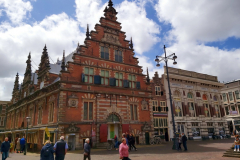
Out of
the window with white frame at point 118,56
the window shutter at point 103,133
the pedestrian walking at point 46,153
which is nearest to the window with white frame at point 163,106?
the window with white frame at point 118,56

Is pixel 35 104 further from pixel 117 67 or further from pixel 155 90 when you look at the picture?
pixel 155 90

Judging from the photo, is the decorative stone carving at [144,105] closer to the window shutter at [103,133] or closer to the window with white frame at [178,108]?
the window shutter at [103,133]

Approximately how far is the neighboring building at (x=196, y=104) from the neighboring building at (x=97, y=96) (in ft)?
33.7

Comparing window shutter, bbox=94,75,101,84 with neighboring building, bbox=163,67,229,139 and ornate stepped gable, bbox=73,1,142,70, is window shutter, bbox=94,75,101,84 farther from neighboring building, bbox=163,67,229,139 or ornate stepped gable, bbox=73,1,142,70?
neighboring building, bbox=163,67,229,139

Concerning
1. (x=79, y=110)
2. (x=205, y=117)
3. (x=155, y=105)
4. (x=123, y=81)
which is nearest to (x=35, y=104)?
(x=79, y=110)

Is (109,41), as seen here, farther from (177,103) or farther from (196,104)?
(196,104)

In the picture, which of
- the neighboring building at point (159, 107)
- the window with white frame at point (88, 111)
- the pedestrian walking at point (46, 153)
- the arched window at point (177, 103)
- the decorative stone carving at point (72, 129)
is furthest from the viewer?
the arched window at point (177, 103)

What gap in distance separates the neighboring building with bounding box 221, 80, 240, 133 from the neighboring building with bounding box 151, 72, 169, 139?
24.9m

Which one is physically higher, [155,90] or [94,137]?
[155,90]

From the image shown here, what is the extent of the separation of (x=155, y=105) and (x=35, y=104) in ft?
67.6

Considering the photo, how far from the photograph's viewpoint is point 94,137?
71.4 ft

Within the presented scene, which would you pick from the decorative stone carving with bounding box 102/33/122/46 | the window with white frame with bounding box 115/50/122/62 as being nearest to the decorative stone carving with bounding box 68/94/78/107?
the window with white frame with bounding box 115/50/122/62

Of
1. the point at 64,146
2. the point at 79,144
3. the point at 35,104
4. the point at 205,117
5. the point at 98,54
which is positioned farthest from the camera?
the point at 205,117

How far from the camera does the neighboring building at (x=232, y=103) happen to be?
47.3 m
